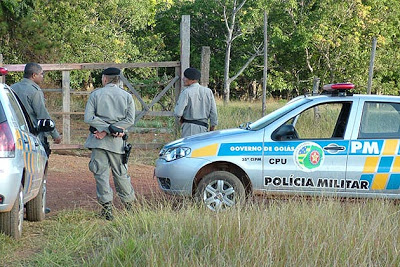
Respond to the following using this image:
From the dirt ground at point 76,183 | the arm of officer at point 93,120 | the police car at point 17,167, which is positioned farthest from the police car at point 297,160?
the police car at point 17,167

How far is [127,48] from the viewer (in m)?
35.6

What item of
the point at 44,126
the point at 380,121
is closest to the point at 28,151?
the point at 44,126

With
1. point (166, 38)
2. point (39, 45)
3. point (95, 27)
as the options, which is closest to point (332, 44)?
point (166, 38)

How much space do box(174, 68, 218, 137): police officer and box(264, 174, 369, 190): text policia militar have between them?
2.40 m

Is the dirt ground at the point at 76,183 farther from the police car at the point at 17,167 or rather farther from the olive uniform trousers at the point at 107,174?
the police car at the point at 17,167

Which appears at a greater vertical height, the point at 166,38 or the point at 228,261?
the point at 166,38

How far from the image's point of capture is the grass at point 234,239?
17.9ft

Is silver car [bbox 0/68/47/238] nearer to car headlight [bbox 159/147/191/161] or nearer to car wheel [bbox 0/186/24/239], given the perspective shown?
car wheel [bbox 0/186/24/239]

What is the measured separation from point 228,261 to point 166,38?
143ft

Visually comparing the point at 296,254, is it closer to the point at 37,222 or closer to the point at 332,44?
the point at 37,222

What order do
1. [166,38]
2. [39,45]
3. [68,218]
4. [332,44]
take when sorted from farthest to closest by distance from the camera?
[166,38] → [332,44] → [39,45] → [68,218]

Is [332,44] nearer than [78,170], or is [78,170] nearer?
[78,170]

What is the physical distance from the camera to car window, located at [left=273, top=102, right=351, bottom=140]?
872cm

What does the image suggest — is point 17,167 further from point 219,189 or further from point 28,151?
point 219,189
